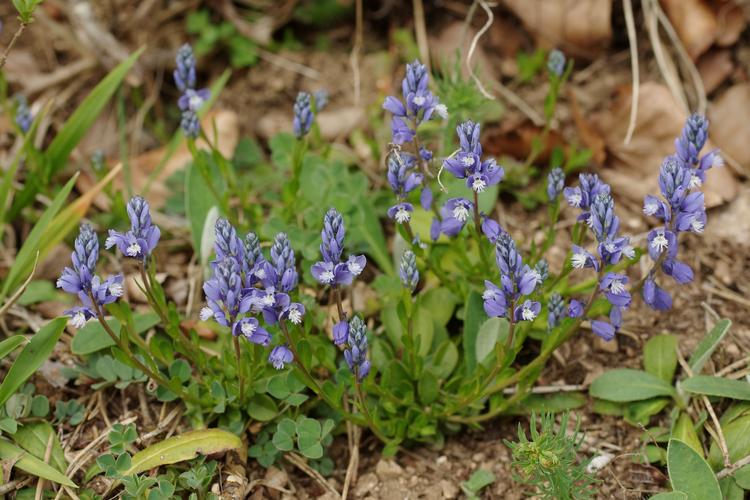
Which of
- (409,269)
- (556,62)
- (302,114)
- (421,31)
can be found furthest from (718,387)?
(421,31)

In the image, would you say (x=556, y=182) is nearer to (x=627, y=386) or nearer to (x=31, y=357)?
(x=627, y=386)

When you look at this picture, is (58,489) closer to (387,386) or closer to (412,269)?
(387,386)

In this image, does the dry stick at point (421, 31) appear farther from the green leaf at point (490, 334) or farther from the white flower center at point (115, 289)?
the white flower center at point (115, 289)

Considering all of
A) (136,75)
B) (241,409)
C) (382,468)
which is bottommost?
(382,468)

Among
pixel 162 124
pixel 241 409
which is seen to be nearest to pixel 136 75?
pixel 162 124

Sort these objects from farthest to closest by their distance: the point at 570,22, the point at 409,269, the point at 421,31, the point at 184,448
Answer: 1. the point at 421,31
2. the point at 570,22
3. the point at 184,448
4. the point at 409,269

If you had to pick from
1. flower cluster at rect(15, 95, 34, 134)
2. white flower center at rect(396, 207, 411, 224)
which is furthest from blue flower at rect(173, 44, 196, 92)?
white flower center at rect(396, 207, 411, 224)

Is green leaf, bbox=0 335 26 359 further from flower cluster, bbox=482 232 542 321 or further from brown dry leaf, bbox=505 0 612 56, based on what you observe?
brown dry leaf, bbox=505 0 612 56
